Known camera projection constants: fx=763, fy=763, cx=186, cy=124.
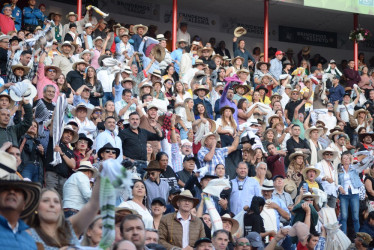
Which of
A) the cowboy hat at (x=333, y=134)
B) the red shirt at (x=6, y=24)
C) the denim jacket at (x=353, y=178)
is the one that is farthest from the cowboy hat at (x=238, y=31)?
the denim jacket at (x=353, y=178)

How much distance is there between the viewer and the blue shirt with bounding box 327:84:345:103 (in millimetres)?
20219

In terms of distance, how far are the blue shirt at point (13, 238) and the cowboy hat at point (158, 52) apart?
1352cm

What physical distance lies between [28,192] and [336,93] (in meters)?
17.0

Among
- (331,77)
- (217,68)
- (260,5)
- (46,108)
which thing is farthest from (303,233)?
(260,5)

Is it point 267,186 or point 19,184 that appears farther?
point 267,186

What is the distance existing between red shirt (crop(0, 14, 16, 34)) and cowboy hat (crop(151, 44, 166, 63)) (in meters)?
3.17

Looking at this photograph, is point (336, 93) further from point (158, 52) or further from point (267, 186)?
point (267, 186)

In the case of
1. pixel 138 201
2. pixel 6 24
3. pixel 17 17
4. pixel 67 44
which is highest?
pixel 17 17

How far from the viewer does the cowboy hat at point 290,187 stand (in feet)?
40.0

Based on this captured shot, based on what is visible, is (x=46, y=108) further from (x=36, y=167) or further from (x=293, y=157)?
(x=293, y=157)

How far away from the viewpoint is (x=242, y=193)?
10.9 m

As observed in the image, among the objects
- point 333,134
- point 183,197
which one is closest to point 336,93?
point 333,134

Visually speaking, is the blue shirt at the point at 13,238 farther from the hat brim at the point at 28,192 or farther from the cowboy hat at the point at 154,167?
the cowboy hat at the point at 154,167

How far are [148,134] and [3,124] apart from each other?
306 centimetres
